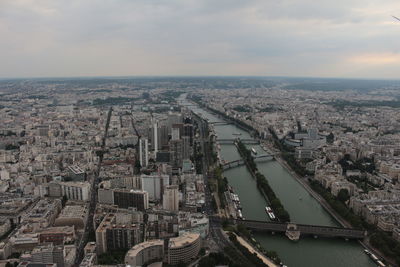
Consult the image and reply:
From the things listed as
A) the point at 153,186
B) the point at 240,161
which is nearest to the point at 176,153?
the point at 240,161

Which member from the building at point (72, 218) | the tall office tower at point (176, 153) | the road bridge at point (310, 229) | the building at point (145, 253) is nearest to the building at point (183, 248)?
the building at point (145, 253)

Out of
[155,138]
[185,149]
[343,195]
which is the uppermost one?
[155,138]

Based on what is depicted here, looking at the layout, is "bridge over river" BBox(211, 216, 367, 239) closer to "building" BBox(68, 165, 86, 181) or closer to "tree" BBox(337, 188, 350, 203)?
"tree" BBox(337, 188, 350, 203)

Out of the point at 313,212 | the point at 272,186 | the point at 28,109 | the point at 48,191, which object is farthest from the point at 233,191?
the point at 28,109

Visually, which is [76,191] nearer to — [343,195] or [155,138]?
[155,138]

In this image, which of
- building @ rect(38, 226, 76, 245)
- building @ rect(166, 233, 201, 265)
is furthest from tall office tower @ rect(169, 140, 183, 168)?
building @ rect(166, 233, 201, 265)

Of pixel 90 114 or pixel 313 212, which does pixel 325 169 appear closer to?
pixel 313 212
